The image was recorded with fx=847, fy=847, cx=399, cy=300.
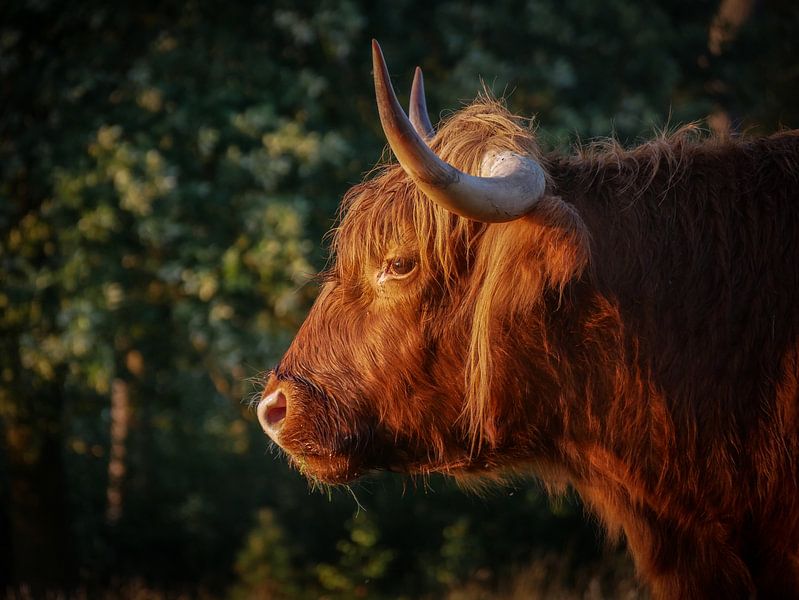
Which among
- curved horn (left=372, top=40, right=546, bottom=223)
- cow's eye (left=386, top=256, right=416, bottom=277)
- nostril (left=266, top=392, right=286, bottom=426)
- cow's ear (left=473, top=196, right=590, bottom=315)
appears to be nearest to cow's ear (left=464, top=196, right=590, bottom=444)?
cow's ear (left=473, top=196, right=590, bottom=315)

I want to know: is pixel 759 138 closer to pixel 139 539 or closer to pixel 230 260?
pixel 230 260

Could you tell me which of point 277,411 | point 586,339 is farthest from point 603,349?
point 277,411

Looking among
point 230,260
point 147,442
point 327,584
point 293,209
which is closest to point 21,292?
point 230,260

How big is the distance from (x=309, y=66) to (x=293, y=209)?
5.78 feet

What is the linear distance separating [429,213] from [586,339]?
0.66 m

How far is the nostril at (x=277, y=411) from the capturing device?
3.00 metres

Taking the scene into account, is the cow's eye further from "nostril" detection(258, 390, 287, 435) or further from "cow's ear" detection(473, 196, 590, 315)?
"nostril" detection(258, 390, 287, 435)

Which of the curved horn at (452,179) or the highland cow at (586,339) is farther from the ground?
the curved horn at (452,179)

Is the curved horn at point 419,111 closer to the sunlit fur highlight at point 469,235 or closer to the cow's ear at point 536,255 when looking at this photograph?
the sunlit fur highlight at point 469,235

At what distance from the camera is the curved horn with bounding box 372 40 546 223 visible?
2377 millimetres

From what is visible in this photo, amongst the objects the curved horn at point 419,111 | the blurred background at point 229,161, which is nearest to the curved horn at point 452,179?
the curved horn at point 419,111

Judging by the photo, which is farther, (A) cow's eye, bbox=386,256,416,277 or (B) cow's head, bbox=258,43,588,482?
(A) cow's eye, bbox=386,256,416,277

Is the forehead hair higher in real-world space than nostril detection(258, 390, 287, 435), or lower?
higher

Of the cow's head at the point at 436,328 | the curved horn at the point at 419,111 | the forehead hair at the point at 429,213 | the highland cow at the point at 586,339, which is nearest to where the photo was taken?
the highland cow at the point at 586,339
